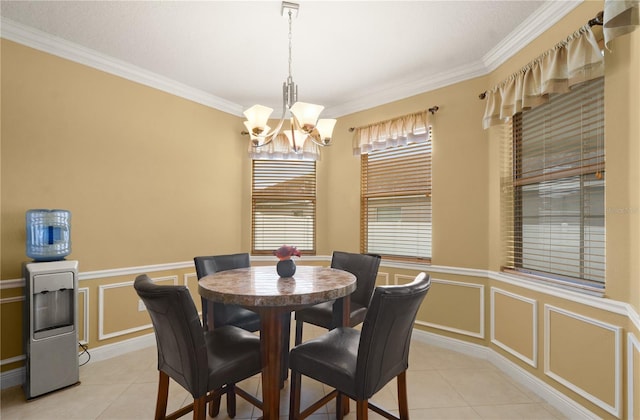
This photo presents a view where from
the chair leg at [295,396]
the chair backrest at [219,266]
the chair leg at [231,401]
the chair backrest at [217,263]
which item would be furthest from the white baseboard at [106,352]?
the chair leg at [295,396]

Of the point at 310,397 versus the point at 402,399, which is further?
the point at 310,397

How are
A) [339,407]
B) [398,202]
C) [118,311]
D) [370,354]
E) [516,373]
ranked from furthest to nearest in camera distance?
[398,202], [118,311], [516,373], [339,407], [370,354]

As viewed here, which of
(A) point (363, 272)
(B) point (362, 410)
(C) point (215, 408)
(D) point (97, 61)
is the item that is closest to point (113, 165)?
(D) point (97, 61)

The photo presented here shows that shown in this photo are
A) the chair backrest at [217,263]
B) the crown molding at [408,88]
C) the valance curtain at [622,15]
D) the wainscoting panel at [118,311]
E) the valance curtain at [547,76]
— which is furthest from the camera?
the crown molding at [408,88]

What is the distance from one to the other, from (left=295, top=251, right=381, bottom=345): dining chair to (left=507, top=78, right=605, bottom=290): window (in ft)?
4.10

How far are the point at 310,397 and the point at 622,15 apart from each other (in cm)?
277

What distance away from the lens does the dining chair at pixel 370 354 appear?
1.44m

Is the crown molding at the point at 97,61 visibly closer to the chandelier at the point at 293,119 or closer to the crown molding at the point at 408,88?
the crown molding at the point at 408,88

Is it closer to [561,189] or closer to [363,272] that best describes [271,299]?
[363,272]

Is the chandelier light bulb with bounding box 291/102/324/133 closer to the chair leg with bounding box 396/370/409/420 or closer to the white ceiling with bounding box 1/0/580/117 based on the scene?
the white ceiling with bounding box 1/0/580/117

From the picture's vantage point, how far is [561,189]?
2.23 m

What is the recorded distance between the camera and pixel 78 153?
2727 millimetres

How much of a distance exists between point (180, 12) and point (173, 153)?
60.1 inches

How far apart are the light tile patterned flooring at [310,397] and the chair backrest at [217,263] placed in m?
0.91
